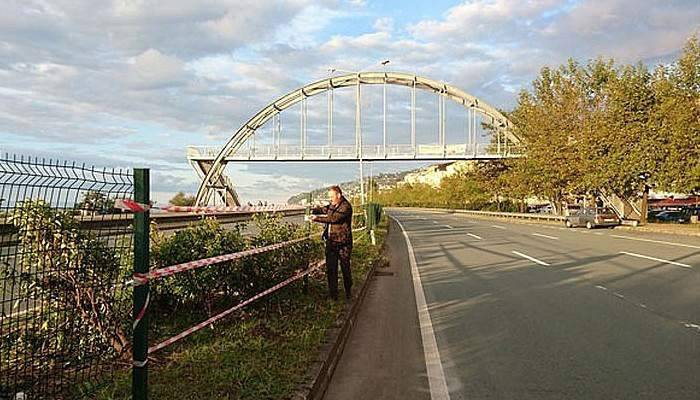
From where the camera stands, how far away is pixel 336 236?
9336 mm

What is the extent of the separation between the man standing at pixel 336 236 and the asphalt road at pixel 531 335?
0.70m

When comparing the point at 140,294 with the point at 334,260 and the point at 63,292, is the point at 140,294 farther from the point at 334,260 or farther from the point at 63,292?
the point at 334,260

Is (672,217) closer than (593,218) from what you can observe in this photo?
No

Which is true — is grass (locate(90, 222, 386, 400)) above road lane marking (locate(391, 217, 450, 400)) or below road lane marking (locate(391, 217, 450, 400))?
above

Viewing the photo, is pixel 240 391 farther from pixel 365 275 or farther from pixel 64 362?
pixel 365 275

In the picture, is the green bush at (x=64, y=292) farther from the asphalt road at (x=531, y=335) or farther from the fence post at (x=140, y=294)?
the asphalt road at (x=531, y=335)

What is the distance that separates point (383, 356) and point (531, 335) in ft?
6.42

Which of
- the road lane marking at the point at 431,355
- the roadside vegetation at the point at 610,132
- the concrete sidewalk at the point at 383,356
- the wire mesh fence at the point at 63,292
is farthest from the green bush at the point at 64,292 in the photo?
the roadside vegetation at the point at 610,132

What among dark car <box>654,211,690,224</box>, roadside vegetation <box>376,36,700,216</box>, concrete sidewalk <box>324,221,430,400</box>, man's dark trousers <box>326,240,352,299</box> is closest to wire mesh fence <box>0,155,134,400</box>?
concrete sidewalk <box>324,221,430,400</box>

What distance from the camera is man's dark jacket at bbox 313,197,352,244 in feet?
30.5

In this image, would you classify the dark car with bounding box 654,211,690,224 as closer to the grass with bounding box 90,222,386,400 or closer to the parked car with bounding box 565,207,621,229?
the parked car with bounding box 565,207,621,229

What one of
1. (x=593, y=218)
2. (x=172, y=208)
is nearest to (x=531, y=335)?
(x=172, y=208)

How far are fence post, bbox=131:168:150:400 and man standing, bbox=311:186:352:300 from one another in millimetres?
5095

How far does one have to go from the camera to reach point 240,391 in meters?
4.77
